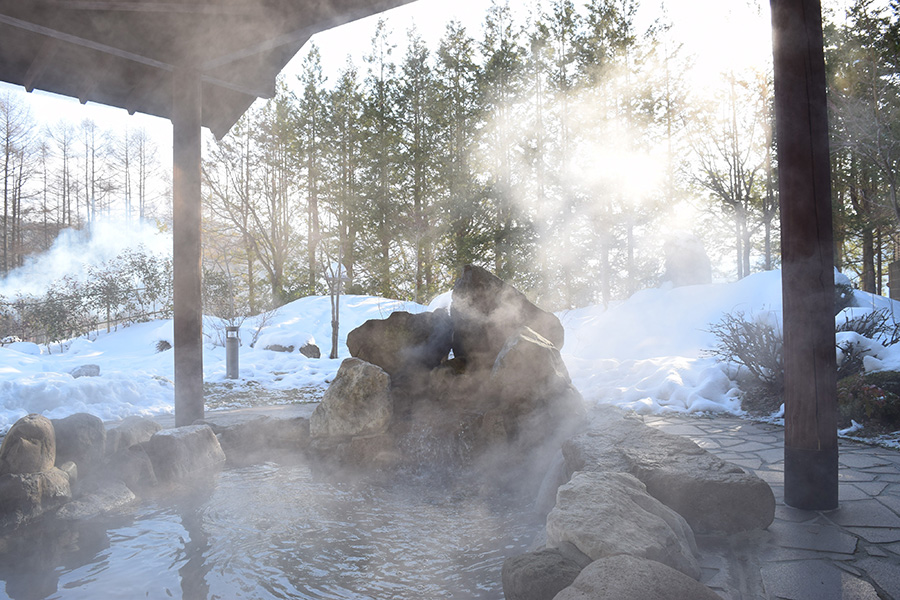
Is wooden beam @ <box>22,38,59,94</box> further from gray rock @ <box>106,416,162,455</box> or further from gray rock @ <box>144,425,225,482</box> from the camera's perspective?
gray rock @ <box>144,425,225,482</box>

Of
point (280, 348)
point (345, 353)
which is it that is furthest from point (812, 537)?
point (345, 353)

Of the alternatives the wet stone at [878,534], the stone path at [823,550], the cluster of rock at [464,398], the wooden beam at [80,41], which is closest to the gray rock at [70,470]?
the cluster of rock at [464,398]


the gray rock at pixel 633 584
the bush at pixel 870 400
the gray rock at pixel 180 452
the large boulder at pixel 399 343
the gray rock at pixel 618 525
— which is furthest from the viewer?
the large boulder at pixel 399 343

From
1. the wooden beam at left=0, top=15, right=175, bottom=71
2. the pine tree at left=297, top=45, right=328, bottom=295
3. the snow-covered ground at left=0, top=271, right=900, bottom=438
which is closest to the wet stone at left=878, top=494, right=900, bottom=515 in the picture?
the snow-covered ground at left=0, top=271, right=900, bottom=438

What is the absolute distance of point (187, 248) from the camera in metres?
4.43

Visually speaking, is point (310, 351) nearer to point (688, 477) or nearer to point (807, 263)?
point (688, 477)

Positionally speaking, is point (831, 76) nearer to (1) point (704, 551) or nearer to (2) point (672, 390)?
(2) point (672, 390)

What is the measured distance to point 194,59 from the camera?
447 cm

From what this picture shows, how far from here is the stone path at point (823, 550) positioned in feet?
6.13

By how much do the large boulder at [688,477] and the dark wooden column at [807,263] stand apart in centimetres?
37

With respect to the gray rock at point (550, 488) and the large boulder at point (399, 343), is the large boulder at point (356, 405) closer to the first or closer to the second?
the large boulder at point (399, 343)

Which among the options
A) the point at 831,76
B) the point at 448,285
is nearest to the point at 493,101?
the point at 448,285

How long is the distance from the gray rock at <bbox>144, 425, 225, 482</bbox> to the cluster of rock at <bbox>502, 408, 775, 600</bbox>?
2.97 m

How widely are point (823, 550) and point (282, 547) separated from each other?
8.72ft
